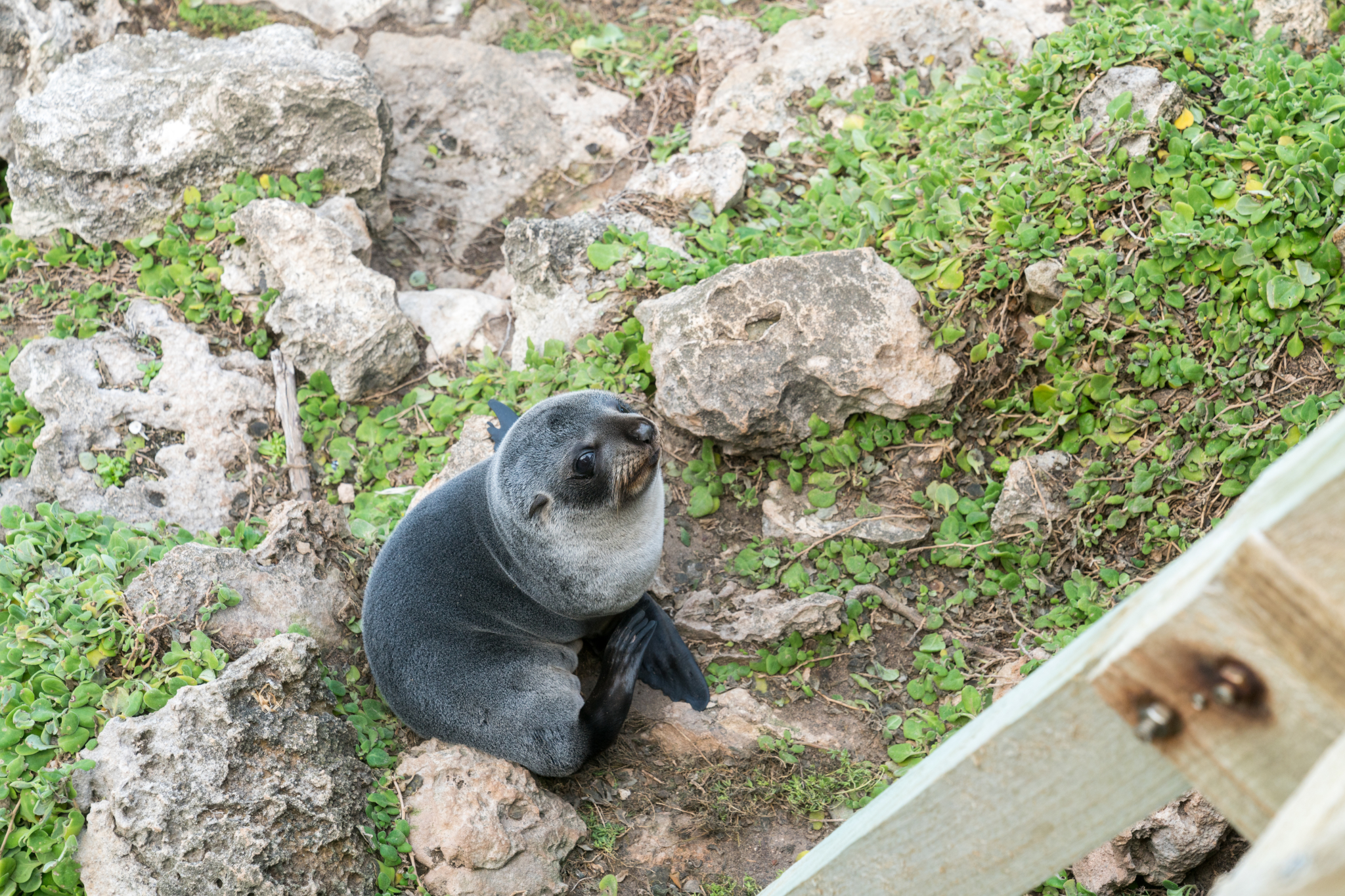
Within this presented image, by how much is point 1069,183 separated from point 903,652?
2559mm

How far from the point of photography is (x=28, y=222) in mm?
6594

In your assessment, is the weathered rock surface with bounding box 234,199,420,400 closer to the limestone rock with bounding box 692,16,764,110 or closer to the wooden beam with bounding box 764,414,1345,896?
the limestone rock with bounding box 692,16,764,110

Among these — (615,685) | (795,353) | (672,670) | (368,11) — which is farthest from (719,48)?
(615,685)

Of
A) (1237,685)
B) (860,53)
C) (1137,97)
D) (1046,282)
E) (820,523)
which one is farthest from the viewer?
(860,53)

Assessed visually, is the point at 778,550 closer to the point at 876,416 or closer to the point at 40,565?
the point at 876,416

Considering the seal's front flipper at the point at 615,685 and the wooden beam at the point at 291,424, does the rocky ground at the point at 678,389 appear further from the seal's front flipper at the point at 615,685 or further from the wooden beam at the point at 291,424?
the seal's front flipper at the point at 615,685

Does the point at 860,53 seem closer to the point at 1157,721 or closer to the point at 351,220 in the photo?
the point at 351,220

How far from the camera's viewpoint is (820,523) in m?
4.87

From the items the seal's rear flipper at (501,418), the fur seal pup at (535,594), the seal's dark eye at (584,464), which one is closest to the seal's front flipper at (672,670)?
the fur seal pup at (535,594)

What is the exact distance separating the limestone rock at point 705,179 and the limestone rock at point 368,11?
143 inches

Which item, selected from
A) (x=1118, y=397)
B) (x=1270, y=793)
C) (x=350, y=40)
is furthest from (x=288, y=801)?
(x=350, y=40)

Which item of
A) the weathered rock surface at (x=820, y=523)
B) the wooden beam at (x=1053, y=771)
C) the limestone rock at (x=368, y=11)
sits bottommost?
the weathered rock surface at (x=820, y=523)

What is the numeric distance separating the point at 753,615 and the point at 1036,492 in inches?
59.3

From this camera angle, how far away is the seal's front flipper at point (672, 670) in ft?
13.7
